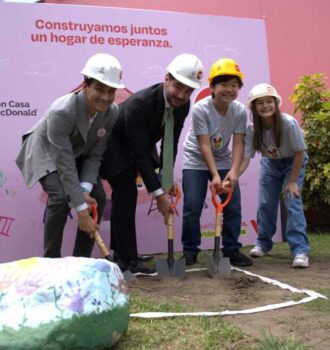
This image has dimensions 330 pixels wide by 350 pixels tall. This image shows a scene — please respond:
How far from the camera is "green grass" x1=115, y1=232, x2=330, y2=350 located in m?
2.11

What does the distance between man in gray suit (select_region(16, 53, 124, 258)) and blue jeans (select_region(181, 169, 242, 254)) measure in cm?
71

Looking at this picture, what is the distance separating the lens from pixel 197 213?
Result: 152 inches

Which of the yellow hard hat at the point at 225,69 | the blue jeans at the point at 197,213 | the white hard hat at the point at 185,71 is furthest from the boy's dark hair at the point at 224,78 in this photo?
the blue jeans at the point at 197,213

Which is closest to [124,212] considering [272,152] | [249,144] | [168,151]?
[168,151]

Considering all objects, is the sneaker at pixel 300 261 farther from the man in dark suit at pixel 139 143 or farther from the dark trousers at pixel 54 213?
the dark trousers at pixel 54 213

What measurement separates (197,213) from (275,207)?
721 millimetres

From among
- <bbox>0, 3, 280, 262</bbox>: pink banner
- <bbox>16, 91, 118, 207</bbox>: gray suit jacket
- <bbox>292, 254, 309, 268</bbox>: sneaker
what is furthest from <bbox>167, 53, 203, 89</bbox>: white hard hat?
<bbox>292, 254, 309, 268</bbox>: sneaker

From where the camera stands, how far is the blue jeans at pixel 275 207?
12.7 ft

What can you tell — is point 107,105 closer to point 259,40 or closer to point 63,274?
point 63,274

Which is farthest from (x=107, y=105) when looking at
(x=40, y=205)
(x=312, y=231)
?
(x=312, y=231)

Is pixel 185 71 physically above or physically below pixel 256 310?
above

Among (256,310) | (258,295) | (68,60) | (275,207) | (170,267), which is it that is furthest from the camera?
(275,207)

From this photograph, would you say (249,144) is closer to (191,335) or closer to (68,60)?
(68,60)

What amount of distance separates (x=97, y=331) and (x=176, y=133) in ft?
6.18
